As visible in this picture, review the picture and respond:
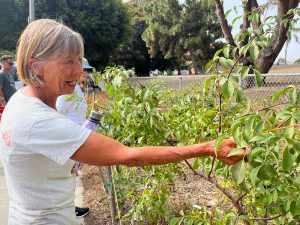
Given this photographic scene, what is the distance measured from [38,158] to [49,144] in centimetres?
13

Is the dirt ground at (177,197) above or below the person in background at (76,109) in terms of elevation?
below

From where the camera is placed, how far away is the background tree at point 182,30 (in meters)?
41.2

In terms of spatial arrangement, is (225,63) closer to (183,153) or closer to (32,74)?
(183,153)

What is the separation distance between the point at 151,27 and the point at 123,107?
41.8m

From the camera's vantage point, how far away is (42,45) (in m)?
1.46

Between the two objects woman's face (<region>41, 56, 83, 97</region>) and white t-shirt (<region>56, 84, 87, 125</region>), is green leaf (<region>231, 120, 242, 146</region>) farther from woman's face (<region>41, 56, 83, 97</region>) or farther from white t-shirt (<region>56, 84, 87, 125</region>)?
white t-shirt (<region>56, 84, 87, 125</region>)

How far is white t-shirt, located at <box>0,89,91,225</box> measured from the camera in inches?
53.8

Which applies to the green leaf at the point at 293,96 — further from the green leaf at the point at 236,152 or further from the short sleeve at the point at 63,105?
the short sleeve at the point at 63,105

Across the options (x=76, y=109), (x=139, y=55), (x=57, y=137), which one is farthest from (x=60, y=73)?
(x=139, y=55)

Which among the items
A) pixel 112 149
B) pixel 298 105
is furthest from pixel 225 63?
pixel 112 149

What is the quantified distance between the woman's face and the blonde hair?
0.06 ft

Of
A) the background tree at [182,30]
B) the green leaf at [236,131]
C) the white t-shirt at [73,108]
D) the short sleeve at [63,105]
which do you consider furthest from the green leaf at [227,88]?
the background tree at [182,30]

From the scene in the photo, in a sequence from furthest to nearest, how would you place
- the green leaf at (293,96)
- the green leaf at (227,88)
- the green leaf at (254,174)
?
the green leaf at (227,88), the green leaf at (293,96), the green leaf at (254,174)

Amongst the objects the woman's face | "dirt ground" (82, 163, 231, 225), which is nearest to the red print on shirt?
the woman's face
